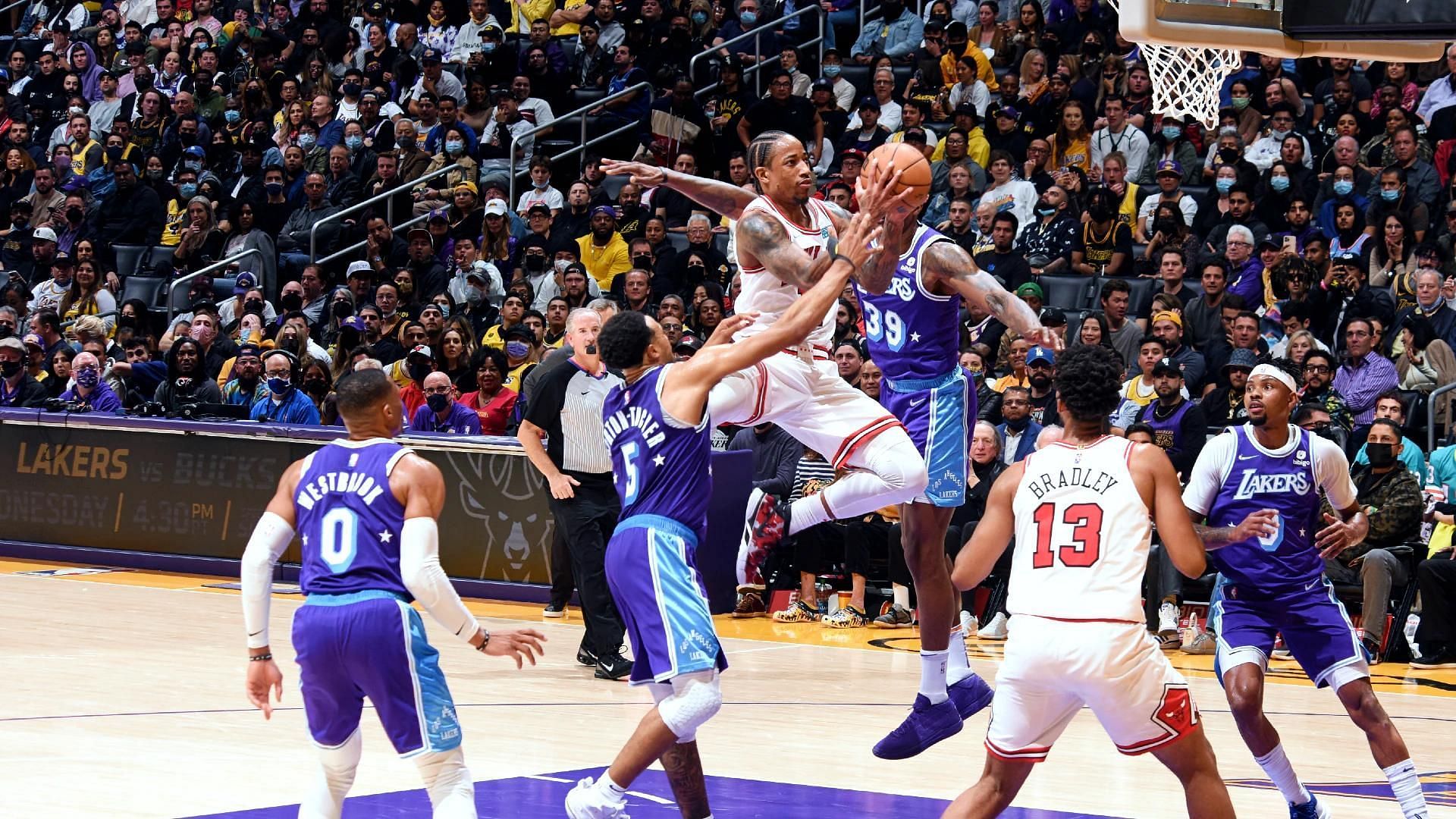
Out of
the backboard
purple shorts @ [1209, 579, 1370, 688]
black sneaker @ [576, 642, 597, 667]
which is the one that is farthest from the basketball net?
black sneaker @ [576, 642, 597, 667]

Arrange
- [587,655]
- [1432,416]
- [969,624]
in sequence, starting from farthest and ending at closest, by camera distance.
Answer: [969,624]
[1432,416]
[587,655]

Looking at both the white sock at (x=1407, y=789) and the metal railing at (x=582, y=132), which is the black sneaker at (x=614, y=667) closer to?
the white sock at (x=1407, y=789)

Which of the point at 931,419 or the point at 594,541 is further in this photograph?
the point at 594,541

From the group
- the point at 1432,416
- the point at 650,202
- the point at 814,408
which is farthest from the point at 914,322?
the point at 650,202

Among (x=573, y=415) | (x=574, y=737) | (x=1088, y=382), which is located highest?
(x=573, y=415)

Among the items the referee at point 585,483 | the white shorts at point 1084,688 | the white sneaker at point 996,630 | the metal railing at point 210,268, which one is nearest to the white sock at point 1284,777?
the white shorts at point 1084,688

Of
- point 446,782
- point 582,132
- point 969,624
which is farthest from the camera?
point 582,132

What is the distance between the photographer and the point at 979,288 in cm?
756

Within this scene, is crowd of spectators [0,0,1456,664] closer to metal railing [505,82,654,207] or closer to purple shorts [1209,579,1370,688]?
metal railing [505,82,654,207]

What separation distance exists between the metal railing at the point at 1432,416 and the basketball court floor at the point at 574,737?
195 centimetres

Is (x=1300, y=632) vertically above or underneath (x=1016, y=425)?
underneath

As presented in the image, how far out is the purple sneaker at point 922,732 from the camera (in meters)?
7.77

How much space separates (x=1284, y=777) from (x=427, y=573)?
3.38 metres

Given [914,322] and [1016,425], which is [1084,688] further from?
[1016,425]
